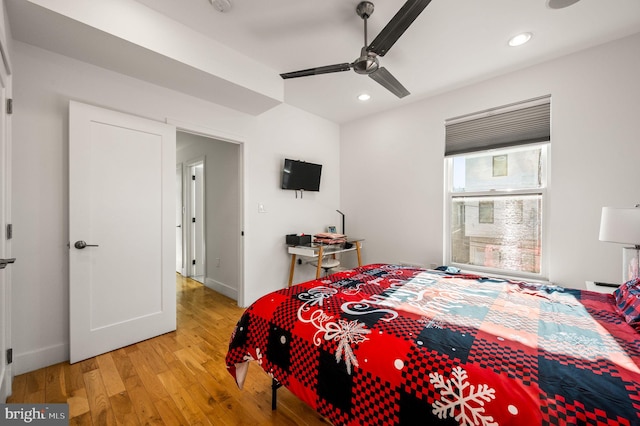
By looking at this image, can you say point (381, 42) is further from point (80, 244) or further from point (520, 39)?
point (80, 244)

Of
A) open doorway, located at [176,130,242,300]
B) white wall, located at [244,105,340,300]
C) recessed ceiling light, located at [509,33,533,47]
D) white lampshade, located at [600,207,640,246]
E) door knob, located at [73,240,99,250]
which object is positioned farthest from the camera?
open doorway, located at [176,130,242,300]

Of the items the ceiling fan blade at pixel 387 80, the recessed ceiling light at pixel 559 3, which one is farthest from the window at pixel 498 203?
the ceiling fan blade at pixel 387 80

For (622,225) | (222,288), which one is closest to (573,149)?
(622,225)

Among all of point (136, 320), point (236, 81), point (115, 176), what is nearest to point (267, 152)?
point (236, 81)

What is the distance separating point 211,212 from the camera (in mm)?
3979

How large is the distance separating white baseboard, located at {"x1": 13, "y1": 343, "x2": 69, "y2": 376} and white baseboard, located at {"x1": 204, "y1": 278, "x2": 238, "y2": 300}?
1.68 m

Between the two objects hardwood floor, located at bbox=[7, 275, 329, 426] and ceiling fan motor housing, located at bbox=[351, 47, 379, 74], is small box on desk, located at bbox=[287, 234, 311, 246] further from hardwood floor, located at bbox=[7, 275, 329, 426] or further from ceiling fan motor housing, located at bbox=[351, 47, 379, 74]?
ceiling fan motor housing, located at bbox=[351, 47, 379, 74]

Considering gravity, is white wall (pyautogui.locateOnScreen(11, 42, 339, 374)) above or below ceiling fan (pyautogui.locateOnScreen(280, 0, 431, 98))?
below

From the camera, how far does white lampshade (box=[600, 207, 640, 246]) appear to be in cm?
168

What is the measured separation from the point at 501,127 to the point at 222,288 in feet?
13.1

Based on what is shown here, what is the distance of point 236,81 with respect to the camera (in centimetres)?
247

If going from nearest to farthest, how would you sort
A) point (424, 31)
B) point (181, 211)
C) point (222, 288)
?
point (424, 31) < point (222, 288) < point (181, 211)
